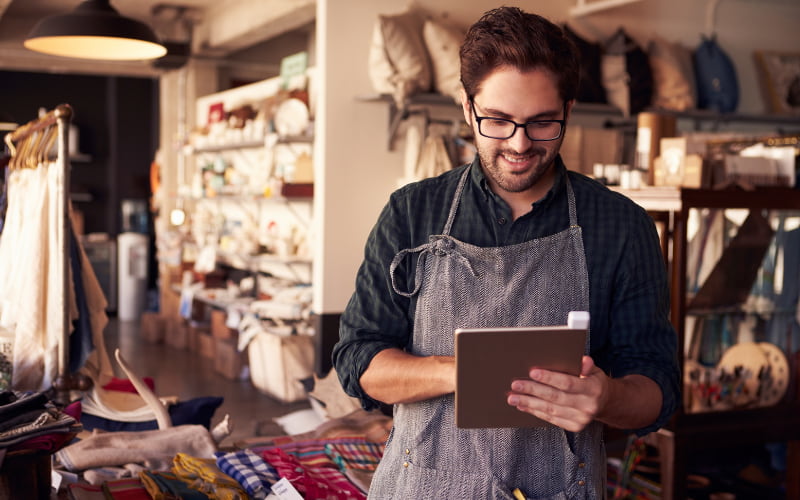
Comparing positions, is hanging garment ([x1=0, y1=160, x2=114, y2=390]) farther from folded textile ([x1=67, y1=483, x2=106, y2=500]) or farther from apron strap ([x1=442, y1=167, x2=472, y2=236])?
apron strap ([x1=442, y1=167, x2=472, y2=236])

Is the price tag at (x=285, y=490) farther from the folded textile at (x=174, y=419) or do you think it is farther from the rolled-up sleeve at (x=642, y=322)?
the rolled-up sleeve at (x=642, y=322)

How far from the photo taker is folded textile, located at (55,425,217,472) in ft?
9.75

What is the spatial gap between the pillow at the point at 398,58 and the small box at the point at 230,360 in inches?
115

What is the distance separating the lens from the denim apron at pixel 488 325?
1686 millimetres

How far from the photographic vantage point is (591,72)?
20.1 feet

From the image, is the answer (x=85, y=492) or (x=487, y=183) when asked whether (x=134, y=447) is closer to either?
(x=85, y=492)

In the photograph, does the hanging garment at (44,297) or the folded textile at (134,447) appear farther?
the hanging garment at (44,297)

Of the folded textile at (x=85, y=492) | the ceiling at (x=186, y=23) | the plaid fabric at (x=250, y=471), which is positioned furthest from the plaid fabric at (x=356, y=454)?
the ceiling at (x=186, y=23)

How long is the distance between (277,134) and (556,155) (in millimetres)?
5203

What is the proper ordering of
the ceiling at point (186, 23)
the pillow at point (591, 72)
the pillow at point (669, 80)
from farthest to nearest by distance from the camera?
the ceiling at point (186, 23), the pillow at point (669, 80), the pillow at point (591, 72)

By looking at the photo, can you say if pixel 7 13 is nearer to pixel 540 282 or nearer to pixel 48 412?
pixel 48 412

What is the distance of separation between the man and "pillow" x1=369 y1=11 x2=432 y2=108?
12.5ft

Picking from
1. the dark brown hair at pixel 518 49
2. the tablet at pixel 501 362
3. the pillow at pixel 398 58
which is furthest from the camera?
the pillow at pixel 398 58

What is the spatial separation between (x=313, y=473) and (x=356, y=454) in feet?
0.78
